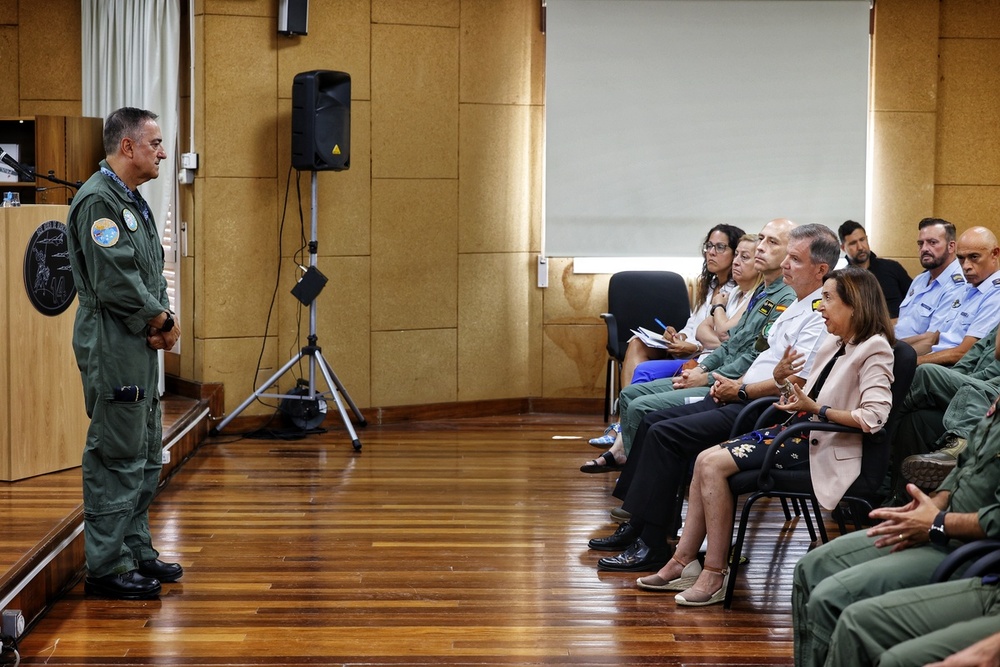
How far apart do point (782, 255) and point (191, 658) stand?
273 centimetres

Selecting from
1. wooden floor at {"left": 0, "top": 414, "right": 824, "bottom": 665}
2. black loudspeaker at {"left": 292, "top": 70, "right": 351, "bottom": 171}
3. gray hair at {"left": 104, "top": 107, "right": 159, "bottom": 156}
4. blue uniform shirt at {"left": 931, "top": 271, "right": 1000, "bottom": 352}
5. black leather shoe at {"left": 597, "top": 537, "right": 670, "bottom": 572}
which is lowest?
wooden floor at {"left": 0, "top": 414, "right": 824, "bottom": 665}

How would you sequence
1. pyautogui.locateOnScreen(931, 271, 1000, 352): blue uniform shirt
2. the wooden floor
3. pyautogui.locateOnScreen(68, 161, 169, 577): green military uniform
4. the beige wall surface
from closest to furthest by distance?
the wooden floor → pyautogui.locateOnScreen(68, 161, 169, 577): green military uniform → pyautogui.locateOnScreen(931, 271, 1000, 352): blue uniform shirt → the beige wall surface

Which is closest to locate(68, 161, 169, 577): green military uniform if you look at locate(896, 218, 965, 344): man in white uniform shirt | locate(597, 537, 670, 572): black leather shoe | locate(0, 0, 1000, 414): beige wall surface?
locate(597, 537, 670, 572): black leather shoe

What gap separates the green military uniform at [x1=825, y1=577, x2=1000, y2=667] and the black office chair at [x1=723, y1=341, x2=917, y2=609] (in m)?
1.13

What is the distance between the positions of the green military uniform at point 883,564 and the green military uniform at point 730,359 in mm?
1804

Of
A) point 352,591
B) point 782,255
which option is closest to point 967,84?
point 782,255

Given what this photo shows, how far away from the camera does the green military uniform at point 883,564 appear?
2.77m

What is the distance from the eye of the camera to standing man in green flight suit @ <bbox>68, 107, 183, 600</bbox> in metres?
3.81

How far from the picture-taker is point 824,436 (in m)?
3.80

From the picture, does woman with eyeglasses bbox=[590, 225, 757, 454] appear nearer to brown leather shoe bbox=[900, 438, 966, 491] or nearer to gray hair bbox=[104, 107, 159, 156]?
brown leather shoe bbox=[900, 438, 966, 491]

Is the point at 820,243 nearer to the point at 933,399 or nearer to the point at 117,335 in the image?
the point at 933,399

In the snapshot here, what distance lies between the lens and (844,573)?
9.27 ft

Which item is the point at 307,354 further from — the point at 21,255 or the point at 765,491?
the point at 765,491

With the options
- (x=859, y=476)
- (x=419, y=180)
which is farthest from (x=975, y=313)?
(x=419, y=180)
